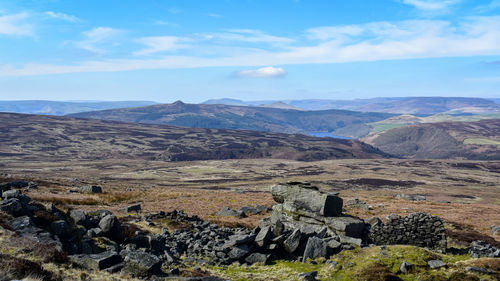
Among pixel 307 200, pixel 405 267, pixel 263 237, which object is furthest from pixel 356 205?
pixel 405 267

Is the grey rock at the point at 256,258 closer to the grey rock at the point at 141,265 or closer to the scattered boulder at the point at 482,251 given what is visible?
the grey rock at the point at 141,265

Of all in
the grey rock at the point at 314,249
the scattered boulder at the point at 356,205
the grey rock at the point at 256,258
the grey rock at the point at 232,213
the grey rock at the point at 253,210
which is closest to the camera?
the grey rock at the point at 314,249

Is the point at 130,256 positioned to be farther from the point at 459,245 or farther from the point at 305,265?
the point at 459,245

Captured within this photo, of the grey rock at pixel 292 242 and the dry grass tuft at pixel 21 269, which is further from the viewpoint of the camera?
the grey rock at pixel 292 242

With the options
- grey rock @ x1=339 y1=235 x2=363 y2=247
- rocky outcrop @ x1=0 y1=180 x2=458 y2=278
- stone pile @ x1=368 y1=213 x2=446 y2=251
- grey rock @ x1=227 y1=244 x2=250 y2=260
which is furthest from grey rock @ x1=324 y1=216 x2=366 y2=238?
grey rock @ x1=227 y1=244 x2=250 y2=260

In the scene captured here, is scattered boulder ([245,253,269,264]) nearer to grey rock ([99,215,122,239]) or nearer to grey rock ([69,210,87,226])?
grey rock ([99,215,122,239])

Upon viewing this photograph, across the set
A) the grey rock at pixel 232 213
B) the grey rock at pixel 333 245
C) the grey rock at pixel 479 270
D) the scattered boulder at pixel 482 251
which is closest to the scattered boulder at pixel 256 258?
the grey rock at pixel 333 245

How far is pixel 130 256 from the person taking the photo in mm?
16391

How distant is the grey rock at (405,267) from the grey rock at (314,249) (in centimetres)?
489

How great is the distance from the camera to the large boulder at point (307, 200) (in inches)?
1149

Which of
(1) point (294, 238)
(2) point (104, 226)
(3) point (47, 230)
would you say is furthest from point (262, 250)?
(3) point (47, 230)

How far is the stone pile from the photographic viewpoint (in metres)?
24.3

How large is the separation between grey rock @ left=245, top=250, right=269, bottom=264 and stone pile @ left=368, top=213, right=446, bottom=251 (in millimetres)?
9672

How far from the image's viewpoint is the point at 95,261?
1527cm
